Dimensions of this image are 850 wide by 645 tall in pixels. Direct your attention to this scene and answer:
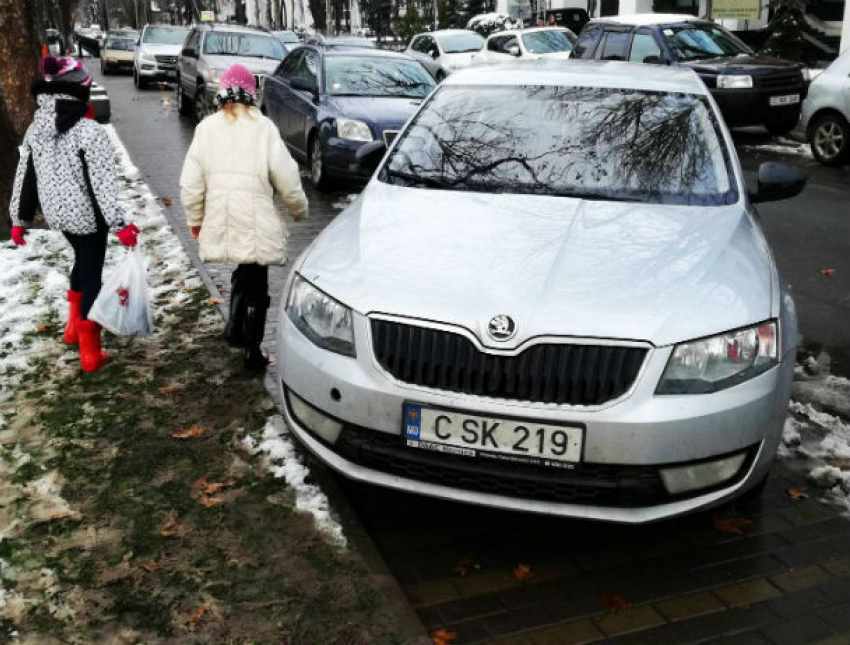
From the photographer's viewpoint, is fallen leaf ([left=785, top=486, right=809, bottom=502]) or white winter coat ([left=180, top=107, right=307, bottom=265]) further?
white winter coat ([left=180, top=107, right=307, bottom=265])

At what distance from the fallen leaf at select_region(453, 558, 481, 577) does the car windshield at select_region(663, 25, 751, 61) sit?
13.0 meters

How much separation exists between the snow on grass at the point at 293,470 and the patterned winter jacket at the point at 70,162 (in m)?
1.43

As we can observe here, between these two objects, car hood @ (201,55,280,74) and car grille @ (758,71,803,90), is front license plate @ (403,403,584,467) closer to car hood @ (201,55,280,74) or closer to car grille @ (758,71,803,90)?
car grille @ (758,71,803,90)

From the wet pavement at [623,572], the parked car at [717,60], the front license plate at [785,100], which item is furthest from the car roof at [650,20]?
the wet pavement at [623,572]

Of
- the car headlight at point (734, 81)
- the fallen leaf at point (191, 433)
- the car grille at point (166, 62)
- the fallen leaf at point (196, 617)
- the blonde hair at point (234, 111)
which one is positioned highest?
the blonde hair at point (234, 111)

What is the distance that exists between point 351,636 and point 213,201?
268 cm

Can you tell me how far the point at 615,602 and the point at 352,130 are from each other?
27.0 ft

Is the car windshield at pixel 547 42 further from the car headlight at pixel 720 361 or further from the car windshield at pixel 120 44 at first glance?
the car windshield at pixel 120 44

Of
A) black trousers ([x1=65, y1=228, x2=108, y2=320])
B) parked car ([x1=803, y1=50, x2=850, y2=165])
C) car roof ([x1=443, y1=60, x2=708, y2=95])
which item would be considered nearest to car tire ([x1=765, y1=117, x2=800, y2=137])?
parked car ([x1=803, y1=50, x2=850, y2=165])

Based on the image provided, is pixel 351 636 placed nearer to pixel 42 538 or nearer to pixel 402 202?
pixel 42 538

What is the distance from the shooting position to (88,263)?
5.34m

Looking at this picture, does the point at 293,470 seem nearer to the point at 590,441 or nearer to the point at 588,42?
the point at 590,441

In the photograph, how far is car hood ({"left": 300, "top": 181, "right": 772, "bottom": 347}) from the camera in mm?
3328

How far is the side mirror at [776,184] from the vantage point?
486 centimetres
